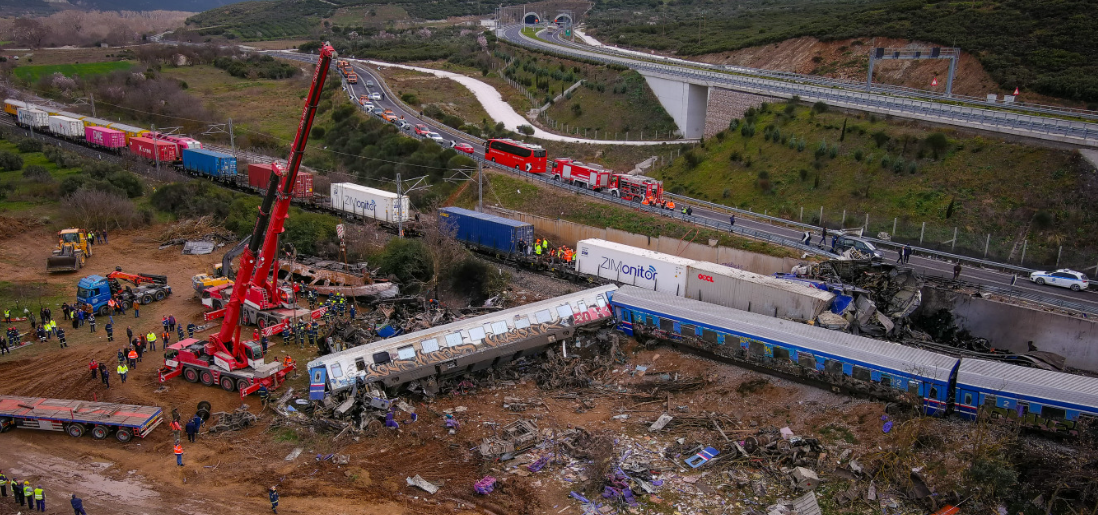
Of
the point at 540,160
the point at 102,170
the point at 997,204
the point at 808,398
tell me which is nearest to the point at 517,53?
the point at 540,160

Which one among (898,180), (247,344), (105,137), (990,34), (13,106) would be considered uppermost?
(990,34)

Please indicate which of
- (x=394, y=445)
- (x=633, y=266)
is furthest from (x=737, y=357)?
(x=394, y=445)

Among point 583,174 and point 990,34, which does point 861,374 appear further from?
point 990,34

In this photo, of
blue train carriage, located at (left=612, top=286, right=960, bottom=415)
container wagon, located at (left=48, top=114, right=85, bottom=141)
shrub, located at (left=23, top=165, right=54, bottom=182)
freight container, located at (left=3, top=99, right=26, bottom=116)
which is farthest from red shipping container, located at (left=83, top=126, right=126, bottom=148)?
blue train carriage, located at (left=612, top=286, right=960, bottom=415)

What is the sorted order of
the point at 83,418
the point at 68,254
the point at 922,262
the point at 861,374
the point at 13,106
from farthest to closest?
1. the point at 13,106
2. the point at 68,254
3. the point at 922,262
4. the point at 861,374
5. the point at 83,418

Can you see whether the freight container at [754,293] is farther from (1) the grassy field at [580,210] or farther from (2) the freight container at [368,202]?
(2) the freight container at [368,202]

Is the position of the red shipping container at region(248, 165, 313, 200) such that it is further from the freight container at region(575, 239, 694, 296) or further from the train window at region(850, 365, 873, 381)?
the train window at region(850, 365, 873, 381)

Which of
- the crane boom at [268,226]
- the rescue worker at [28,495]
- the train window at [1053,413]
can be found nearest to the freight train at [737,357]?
the train window at [1053,413]
